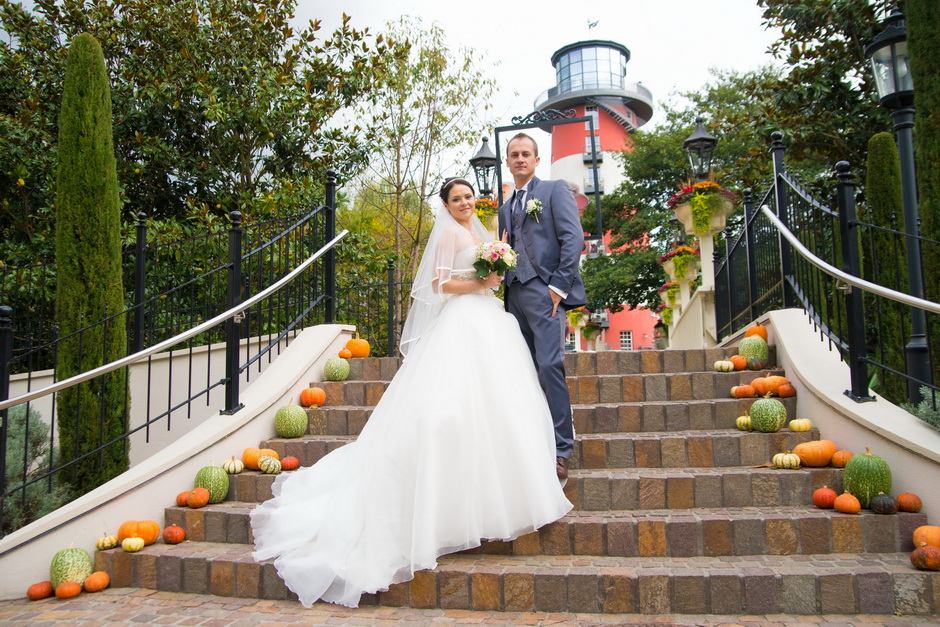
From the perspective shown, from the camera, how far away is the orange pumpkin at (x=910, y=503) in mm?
2988

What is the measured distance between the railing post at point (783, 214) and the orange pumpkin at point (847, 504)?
226cm

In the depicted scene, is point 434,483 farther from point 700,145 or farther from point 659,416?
point 700,145

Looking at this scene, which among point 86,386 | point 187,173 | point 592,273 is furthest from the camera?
point 592,273

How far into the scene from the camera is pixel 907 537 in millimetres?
2943

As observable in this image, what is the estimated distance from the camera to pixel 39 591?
10.7 feet

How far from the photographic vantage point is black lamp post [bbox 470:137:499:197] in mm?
9609

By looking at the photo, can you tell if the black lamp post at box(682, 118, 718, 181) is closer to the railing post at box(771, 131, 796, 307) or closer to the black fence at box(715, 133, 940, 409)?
the black fence at box(715, 133, 940, 409)

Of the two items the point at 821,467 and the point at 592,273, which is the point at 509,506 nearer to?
the point at 821,467

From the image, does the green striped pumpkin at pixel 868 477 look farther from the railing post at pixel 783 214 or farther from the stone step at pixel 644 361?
the railing post at pixel 783 214

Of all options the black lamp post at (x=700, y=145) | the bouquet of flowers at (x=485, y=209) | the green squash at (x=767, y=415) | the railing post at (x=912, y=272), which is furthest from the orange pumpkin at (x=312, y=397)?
the black lamp post at (x=700, y=145)

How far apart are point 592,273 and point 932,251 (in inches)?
784

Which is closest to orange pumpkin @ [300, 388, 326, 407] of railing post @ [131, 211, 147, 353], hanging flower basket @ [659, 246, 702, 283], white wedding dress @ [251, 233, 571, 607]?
white wedding dress @ [251, 233, 571, 607]

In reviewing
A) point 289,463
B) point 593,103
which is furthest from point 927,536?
point 593,103

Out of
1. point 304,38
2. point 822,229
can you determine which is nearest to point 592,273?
point 304,38
